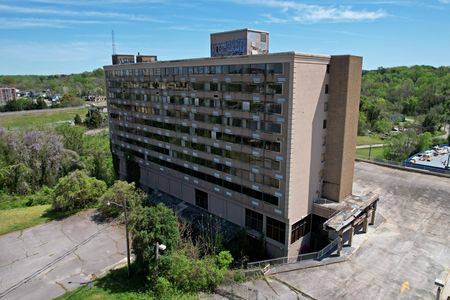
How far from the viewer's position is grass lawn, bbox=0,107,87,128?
109725 mm

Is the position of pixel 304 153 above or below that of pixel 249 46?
below

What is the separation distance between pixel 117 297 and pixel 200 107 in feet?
70.7

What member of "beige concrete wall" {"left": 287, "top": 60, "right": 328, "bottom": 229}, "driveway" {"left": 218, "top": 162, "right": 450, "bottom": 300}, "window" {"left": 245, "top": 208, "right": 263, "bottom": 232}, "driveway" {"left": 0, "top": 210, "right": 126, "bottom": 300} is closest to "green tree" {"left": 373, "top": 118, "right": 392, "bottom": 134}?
"driveway" {"left": 218, "top": 162, "right": 450, "bottom": 300}

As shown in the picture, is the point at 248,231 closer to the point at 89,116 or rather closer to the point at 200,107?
the point at 200,107

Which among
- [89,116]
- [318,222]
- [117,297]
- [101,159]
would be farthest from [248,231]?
[89,116]

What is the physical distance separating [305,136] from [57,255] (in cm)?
2830

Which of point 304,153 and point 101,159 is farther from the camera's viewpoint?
point 101,159

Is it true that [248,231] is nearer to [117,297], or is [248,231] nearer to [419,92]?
[117,297]

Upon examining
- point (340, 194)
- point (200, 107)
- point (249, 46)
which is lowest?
point (340, 194)

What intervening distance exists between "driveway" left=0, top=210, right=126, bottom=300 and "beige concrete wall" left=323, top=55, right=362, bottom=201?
23.9 metres

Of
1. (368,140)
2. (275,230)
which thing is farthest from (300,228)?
(368,140)

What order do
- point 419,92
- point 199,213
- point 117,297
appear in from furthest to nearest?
point 419,92, point 199,213, point 117,297

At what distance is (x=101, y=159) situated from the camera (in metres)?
59.4

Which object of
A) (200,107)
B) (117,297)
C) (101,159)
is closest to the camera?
(117,297)
